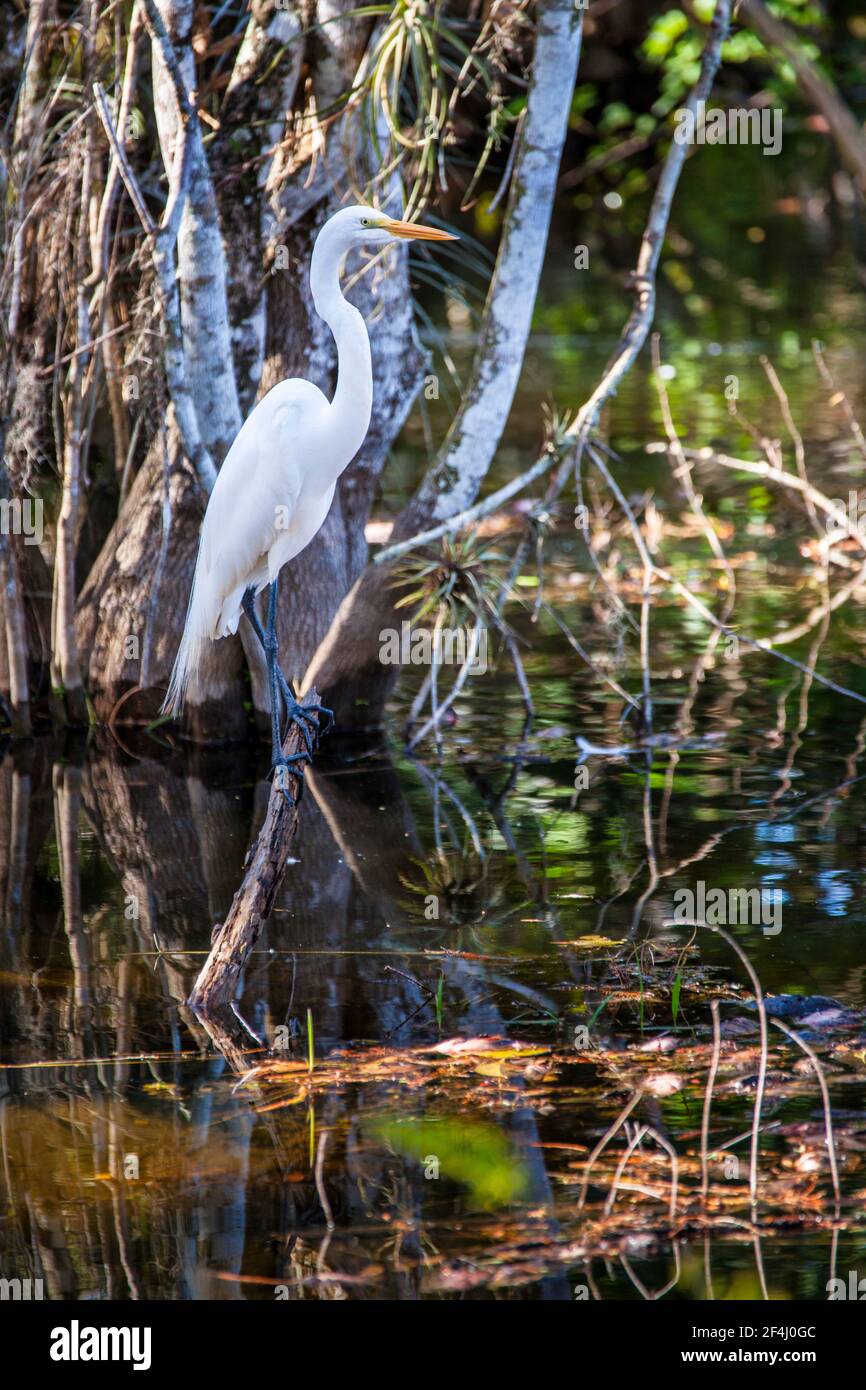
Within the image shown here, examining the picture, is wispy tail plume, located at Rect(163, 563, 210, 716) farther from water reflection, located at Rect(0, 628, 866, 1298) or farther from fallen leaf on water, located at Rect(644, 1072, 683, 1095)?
fallen leaf on water, located at Rect(644, 1072, 683, 1095)

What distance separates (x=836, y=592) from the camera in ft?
31.7

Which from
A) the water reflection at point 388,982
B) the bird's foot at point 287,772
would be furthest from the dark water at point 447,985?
the bird's foot at point 287,772

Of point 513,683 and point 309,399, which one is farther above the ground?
point 309,399

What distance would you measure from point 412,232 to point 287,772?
1.65 meters

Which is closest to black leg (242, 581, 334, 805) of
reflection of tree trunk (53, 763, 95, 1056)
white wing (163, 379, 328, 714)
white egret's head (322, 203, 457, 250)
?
white wing (163, 379, 328, 714)

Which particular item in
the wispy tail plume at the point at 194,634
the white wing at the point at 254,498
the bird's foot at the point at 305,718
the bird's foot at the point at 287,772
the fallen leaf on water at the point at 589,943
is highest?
the white wing at the point at 254,498

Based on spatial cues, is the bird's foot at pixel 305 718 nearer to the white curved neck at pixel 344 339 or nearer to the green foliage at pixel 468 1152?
the white curved neck at pixel 344 339

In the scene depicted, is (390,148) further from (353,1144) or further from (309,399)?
(353,1144)

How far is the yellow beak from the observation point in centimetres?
500

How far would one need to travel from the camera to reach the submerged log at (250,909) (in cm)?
482

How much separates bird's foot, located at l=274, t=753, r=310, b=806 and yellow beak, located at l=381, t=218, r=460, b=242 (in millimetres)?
1579

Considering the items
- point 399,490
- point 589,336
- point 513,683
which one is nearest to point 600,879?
point 513,683

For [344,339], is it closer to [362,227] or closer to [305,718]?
[362,227]

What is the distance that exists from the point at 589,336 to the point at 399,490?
20.0 feet
